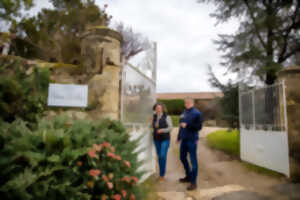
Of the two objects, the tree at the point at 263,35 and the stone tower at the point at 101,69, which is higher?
the tree at the point at 263,35

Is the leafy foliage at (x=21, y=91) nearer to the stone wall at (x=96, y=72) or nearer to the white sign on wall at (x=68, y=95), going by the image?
the white sign on wall at (x=68, y=95)

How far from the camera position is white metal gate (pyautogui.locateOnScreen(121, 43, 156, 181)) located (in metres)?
3.93

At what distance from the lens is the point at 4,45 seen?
3.18m

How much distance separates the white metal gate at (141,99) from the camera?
3.93m

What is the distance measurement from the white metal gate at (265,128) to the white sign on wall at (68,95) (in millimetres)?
4837

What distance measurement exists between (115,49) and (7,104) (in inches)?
63.4

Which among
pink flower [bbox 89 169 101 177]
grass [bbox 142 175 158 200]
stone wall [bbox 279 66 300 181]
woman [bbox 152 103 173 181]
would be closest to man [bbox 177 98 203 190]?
woman [bbox 152 103 173 181]

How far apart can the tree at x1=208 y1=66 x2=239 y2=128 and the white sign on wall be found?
681 cm

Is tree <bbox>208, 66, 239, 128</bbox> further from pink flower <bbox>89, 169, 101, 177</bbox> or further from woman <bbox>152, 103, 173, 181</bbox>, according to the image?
pink flower <bbox>89, 169, 101, 177</bbox>

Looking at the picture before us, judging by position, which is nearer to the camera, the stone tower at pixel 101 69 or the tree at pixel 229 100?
the stone tower at pixel 101 69

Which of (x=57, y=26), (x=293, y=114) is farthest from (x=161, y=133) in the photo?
(x=57, y=26)

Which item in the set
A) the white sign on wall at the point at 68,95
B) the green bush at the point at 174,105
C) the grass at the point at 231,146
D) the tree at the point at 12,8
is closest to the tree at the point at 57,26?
the tree at the point at 12,8

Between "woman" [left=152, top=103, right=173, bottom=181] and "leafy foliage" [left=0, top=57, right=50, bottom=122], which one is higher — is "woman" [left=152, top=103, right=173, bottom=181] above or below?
below

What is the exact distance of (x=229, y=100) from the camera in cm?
868
